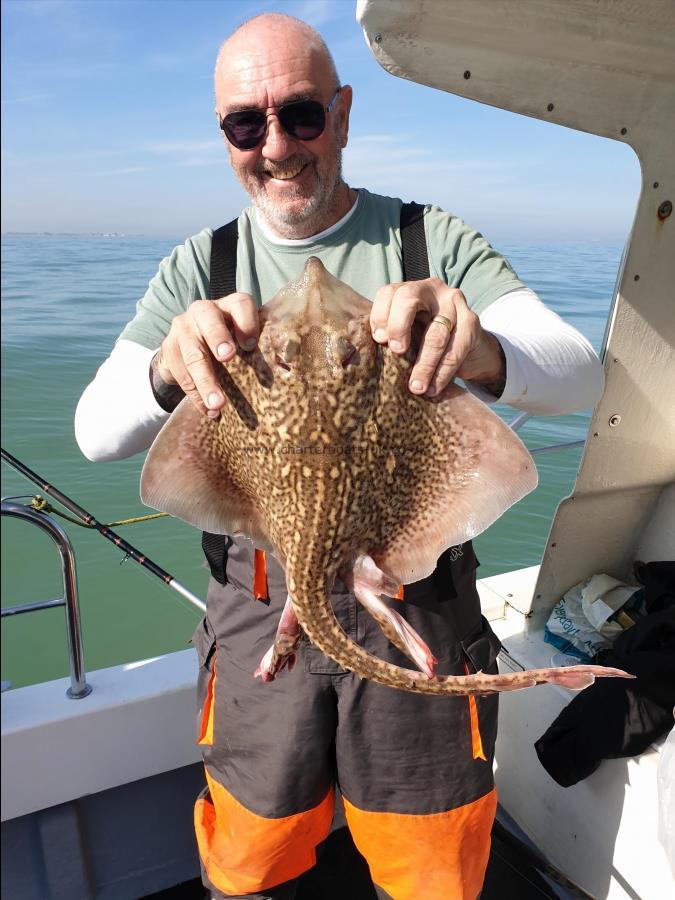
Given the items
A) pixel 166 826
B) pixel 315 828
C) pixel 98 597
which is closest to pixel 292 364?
pixel 315 828

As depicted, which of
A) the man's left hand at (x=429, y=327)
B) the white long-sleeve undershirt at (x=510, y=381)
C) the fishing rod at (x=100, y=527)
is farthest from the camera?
the fishing rod at (x=100, y=527)

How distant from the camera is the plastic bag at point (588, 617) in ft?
10.3

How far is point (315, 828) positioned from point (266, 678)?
111 cm

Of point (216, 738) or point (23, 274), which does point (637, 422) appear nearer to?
point (216, 738)

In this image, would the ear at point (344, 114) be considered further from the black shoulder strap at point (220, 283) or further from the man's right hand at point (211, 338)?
the man's right hand at point (211, 338)

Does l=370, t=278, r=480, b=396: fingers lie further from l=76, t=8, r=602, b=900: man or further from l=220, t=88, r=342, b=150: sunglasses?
l=220, t=88, r=342, b=150: sunglasses

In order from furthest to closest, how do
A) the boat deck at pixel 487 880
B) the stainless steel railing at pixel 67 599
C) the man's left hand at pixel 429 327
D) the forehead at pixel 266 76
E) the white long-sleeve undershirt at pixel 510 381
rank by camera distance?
the boat deck at pixel 487 880, the stainless steel railing at pixel 67 599, the forehead at pixel 266 76, the white long-sleeve undershirt at pixel 510 381, the man's left hand at pixel 429 327

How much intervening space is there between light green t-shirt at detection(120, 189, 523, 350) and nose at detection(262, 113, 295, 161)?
27 cm

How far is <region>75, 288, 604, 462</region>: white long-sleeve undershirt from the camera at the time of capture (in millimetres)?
1745

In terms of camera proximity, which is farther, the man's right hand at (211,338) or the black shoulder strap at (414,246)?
the black shoulder strap at (414,246)

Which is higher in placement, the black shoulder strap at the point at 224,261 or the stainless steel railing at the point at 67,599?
the black shoulder strap at the point at 224,261

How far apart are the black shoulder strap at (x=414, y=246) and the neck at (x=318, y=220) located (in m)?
0.23

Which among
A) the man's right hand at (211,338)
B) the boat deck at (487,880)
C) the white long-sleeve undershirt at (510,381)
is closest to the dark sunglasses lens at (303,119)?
the white long-sleeve undershirt at (510,381)

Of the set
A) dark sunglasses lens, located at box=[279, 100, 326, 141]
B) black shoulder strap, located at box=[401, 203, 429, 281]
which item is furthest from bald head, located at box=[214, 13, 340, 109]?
black shoulder strap, located at box=[401, 203, 429, 281]
